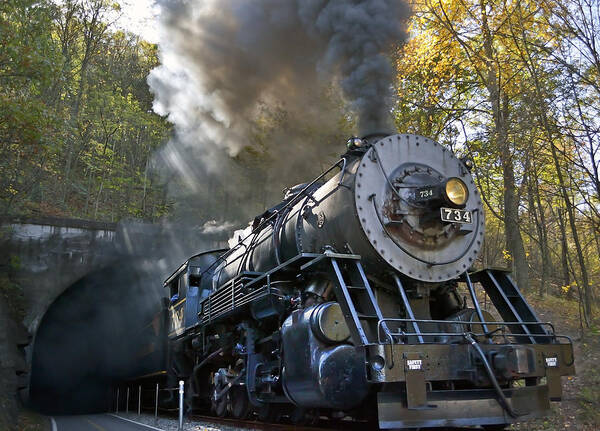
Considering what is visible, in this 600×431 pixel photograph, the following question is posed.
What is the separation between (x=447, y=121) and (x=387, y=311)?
10178mm

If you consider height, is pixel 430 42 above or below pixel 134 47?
below

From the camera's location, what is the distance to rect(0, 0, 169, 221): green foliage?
47.3ft

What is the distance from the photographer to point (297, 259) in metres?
5.29

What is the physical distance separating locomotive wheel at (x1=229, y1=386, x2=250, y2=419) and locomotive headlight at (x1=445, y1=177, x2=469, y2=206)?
4.43m

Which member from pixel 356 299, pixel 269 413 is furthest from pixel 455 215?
pixel 269 413

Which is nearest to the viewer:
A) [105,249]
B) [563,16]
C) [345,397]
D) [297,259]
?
[345,397]

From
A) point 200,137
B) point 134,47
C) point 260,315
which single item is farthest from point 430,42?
point 134,47

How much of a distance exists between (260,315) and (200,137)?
8440 mm

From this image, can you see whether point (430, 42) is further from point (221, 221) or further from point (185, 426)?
point (185, 426)

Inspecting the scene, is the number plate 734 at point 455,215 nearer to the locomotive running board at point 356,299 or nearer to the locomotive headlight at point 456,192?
the locomotive headlight at point 456,192

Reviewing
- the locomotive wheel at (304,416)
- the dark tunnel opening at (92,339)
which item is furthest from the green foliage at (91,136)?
the locomotive wheel at (304,416)

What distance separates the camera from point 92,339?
828 inches

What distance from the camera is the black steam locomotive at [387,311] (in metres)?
4.23

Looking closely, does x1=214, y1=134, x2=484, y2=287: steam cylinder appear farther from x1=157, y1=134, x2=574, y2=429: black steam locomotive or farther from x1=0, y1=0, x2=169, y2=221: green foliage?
x1=0, y1=0, x2=169, y2=221: green foliage
